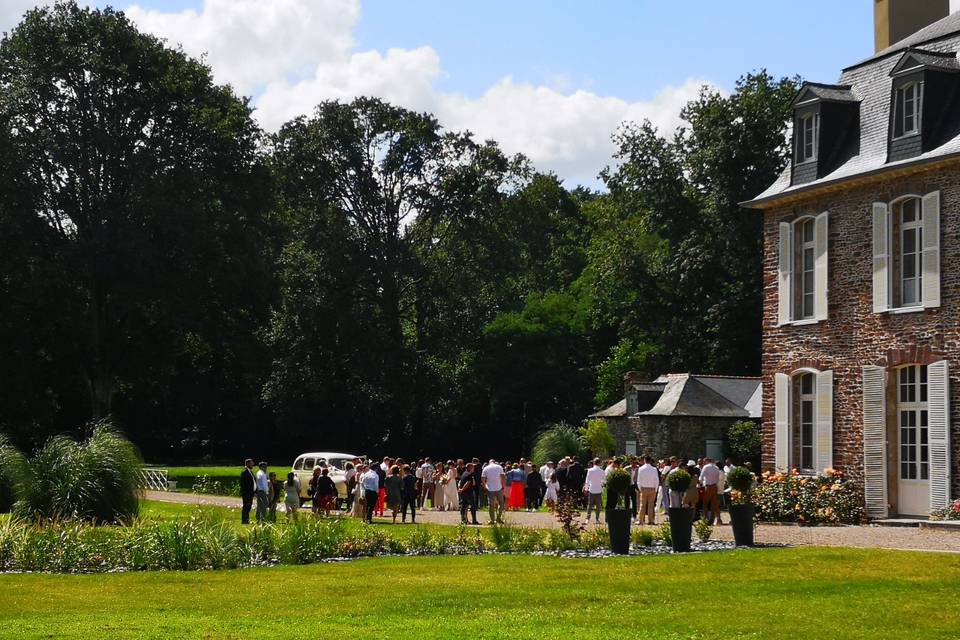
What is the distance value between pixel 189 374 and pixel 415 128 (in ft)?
46.6

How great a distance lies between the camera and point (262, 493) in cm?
2870

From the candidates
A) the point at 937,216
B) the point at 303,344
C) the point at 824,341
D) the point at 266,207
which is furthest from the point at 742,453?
the point at 303,344

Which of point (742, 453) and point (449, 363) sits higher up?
point (449, 363)

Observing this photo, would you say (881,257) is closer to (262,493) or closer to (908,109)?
(908,109)

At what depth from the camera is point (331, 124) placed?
58719 millimetres

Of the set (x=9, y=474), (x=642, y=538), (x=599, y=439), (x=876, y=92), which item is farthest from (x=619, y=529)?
(x=599, y=439)

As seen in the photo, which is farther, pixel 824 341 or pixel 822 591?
pixel 824 341

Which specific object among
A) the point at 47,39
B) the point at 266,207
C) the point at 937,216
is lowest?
the point at 937,216

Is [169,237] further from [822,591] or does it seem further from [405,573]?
[822,591]

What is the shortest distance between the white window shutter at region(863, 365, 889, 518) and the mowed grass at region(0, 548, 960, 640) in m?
7.07

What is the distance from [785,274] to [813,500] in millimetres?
4998

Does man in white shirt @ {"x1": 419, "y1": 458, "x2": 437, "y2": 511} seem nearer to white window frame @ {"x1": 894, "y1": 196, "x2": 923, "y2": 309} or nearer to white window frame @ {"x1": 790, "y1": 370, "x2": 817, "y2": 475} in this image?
white window frame @ {"x1": 790, "y1": 370, "x2": 817, "y2": 475}

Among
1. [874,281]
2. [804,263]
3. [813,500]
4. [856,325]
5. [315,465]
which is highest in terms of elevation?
[804,263]

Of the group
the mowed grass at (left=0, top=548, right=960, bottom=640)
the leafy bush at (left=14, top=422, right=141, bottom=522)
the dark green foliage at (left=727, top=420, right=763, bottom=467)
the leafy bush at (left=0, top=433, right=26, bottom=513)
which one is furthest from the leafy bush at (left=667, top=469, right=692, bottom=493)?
the dark green foliage at (left=727, top=420, right=763, bottom=467)
